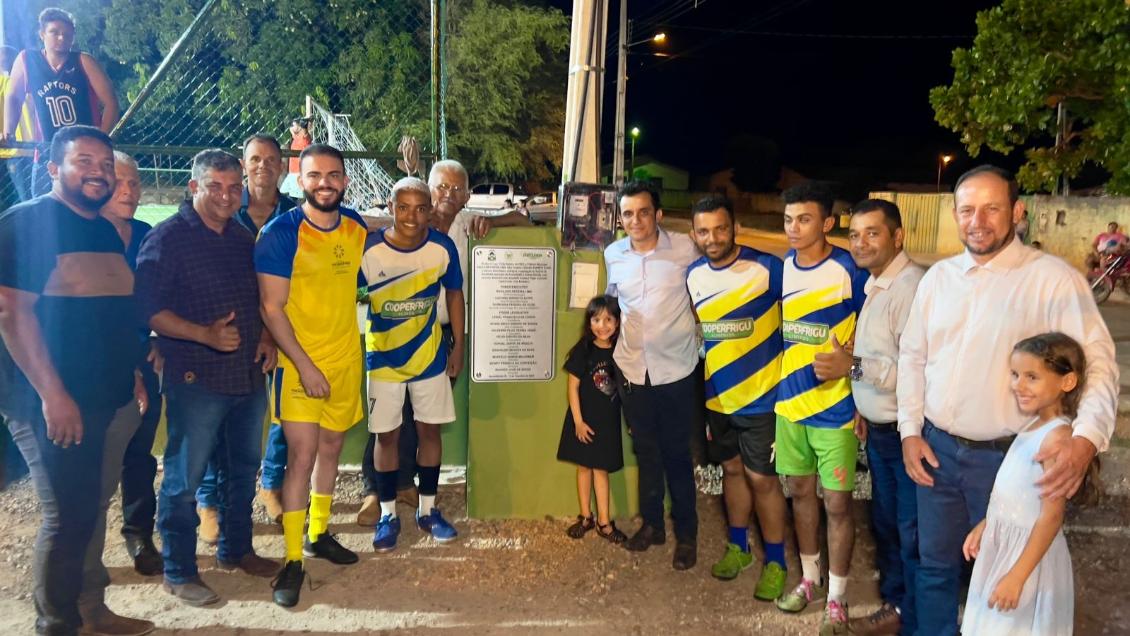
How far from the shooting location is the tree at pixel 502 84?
56.0 ft

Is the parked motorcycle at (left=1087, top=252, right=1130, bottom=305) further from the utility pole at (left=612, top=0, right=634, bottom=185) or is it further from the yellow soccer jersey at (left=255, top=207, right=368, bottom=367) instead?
the yellow soccer jersey at (left=255, top=207, right=368, bottom=367)

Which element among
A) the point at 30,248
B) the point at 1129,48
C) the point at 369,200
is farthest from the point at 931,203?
the point at 30,248

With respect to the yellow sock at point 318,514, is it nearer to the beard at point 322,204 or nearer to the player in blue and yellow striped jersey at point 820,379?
the beard at point 322,204

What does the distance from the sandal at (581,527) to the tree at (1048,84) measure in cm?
1183

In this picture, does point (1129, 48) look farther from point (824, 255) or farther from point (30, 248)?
point (30, 248)

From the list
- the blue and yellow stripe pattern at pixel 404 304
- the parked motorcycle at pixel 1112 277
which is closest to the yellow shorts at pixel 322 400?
the blue and yellow stripe pattern at pixel 404 304

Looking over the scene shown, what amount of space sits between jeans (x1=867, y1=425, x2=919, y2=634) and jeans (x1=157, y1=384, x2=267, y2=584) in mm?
3071

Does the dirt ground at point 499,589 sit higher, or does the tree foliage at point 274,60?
the tree foliage at point 274,60

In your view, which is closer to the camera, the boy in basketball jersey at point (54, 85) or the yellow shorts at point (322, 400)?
the yellow shorts at point (322, 400)

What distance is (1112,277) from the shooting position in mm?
14258

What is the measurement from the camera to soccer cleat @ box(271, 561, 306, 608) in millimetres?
3980

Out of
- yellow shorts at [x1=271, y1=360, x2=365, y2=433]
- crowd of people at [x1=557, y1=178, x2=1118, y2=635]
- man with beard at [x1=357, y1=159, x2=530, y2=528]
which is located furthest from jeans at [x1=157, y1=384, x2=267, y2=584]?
crowd of people at [x1=557, y1=178, x2=1118, y2=635]

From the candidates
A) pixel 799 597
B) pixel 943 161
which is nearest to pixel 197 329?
pixel 799 597

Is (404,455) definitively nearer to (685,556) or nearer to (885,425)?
(685,556)
